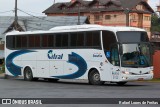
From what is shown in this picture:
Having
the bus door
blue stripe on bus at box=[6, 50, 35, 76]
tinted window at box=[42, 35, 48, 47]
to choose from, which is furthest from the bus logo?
the bus door

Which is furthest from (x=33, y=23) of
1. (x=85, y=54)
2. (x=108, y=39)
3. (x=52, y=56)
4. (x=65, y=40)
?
(x=108, y=39)

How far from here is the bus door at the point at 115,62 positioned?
2992cm

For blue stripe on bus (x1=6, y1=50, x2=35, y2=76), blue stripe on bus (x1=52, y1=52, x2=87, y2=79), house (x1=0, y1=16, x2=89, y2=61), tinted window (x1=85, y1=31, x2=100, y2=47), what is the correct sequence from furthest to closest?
house (x1=0, y1=16, x2=89, y2=61), blue stripe on bus (x1=6, y1=50, x2=35, y2=76), blue stripe on bus (x1=52, y1=52, x2=87, y2=79), tinted window (x1=85, y1=31, x2=100, y2=47)

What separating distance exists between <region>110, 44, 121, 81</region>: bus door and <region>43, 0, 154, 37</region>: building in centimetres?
7767

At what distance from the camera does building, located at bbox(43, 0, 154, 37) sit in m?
109

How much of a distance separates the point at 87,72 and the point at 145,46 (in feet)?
12.4

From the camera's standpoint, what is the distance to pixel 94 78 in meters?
31.6

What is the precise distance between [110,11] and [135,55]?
80689mm

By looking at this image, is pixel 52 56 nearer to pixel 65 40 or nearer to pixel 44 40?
pixel 44 40

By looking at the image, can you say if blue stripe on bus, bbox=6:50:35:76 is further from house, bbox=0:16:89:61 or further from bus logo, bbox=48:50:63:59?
house, bbox=0:16:89:61

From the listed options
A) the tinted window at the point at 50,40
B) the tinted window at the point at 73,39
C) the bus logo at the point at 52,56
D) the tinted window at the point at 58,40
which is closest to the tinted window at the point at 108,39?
the tinted window at the point at 73,39

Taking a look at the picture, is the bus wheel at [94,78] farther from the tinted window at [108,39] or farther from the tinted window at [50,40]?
the tinted window at [50,40]

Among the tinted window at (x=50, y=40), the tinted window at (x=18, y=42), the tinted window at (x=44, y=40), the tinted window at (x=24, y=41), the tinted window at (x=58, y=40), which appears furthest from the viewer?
the tinted window at (x=18, y=42)

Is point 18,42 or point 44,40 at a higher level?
point 44,40
